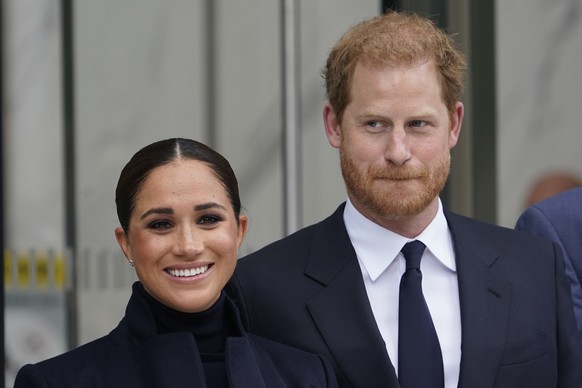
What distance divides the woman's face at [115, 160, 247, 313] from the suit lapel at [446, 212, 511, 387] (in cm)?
55

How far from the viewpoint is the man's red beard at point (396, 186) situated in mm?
3027

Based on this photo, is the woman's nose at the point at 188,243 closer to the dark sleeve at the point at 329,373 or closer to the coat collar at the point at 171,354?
the coat collar at the point at 171,354

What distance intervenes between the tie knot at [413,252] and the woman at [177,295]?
13.7 inches

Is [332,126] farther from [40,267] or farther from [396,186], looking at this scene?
[40,267]

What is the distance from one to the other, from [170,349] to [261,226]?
2.21 meters

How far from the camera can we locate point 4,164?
4746mm

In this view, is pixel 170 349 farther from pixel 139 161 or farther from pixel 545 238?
pixel 545 238

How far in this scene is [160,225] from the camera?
9.43 feet

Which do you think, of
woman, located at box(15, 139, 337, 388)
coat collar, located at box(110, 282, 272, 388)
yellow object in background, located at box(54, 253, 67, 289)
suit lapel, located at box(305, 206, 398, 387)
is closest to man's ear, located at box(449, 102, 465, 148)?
suit lapel, located at box(305, 206, 398, 387)

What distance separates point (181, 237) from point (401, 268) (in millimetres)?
548

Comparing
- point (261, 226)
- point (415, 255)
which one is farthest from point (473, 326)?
point (261, 226)

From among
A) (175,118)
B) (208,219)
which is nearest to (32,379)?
(208,219)

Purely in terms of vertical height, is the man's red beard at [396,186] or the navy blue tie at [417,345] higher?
the man's red beard at [396,186]

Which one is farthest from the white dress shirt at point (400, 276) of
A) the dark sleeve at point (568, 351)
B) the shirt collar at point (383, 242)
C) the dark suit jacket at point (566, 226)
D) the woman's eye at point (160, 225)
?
the woman's eye at point (160, 225)
